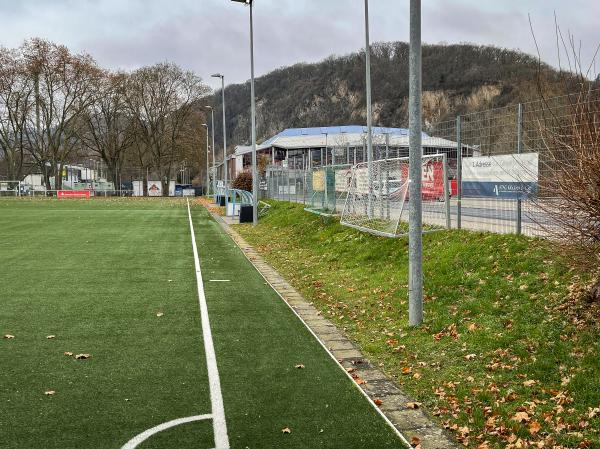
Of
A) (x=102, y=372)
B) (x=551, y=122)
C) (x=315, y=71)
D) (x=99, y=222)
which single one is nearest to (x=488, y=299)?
(x=551, y=122)

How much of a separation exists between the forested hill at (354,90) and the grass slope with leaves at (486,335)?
83.2 m

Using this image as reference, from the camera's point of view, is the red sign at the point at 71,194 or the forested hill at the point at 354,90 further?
the forested hill at the point at 354,90

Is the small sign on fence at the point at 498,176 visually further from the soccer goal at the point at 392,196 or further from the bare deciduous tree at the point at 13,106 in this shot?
the bare deciduous tree at the point at 13,106

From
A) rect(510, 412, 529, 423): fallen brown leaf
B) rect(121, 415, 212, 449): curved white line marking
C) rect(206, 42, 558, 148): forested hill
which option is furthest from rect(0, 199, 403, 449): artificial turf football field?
rect(206, 42, 558, 148): forested hill

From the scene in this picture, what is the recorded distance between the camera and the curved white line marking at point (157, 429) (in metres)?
4.54

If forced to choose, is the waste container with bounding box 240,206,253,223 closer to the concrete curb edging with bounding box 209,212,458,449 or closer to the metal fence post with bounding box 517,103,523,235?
the concrete curb edging with bounding box 209,212,458,449

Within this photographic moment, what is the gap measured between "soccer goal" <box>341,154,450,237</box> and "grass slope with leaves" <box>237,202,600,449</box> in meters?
0.85

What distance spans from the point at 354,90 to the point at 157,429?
5922 inches

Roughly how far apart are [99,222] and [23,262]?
1473 cm

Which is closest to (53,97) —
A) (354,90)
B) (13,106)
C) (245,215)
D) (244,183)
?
(13,106)

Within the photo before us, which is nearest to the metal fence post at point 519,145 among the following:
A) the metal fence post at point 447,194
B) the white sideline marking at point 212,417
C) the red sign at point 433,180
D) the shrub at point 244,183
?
the metal fence post at point 447,194

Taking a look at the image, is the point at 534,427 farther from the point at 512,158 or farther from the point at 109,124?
the point at 109,124

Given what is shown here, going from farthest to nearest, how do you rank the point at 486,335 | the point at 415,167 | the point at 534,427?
the point at 415,167, the point at 486,335, the point at 534,427

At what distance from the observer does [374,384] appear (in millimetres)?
6062
